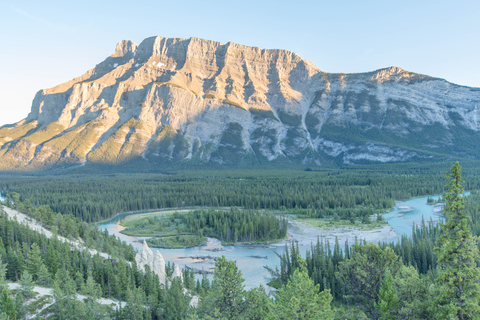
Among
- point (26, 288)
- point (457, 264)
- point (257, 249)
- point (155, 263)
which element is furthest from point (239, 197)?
point (457, 264)

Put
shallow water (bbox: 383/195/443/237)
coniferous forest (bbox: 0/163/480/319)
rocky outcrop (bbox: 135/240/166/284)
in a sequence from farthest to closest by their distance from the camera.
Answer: shallow water (bbox: 383/195/443/237), rocky outcrop (bbox: 135/240/166/284), coniferous forest (bbox: 0/163/480/319)

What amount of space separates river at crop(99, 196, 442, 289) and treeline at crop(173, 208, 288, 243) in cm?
405

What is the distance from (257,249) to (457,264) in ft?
259

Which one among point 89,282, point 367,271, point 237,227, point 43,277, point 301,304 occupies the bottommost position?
point 237,227

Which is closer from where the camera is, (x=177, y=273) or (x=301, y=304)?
(x=301, y=304)

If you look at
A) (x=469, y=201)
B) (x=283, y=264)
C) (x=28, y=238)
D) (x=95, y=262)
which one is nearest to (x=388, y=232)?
(x=469, y=201)

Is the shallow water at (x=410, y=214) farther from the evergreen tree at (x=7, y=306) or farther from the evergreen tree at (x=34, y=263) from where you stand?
the evergreen tree at (x=7, y=306)

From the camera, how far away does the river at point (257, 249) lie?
81.9 meters

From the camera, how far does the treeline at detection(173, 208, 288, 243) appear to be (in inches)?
4321

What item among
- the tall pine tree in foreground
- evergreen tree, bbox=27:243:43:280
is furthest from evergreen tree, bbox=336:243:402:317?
evergreen tree, bbox=27:243:43:280

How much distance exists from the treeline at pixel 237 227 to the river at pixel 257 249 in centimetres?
405

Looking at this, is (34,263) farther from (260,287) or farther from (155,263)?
(260,287)

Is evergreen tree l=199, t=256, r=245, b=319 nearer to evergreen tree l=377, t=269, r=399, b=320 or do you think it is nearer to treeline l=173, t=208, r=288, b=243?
evergreen tree l=377, t=269, r=399, b=320

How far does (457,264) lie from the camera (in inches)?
989
